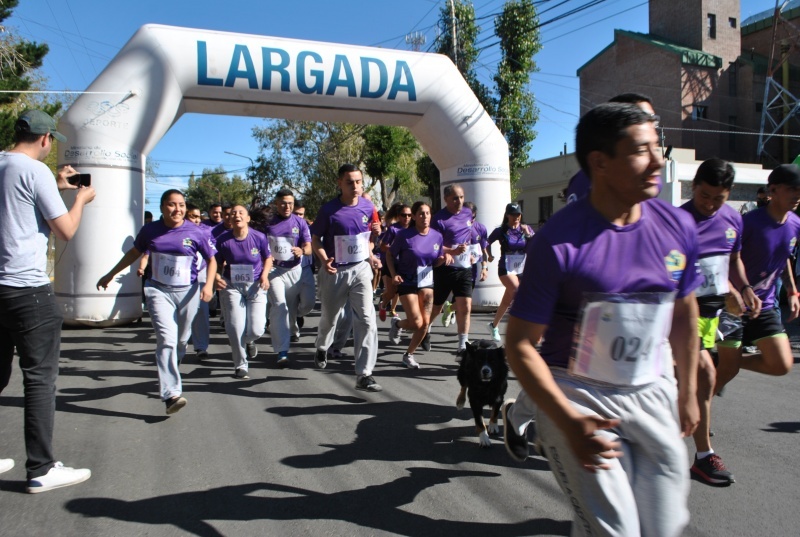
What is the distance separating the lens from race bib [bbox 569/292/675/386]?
185 cm

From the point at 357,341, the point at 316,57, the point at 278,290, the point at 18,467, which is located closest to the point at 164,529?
the point at 18,467

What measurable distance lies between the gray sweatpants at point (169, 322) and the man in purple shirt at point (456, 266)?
2683mm

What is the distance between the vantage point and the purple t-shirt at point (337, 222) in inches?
238

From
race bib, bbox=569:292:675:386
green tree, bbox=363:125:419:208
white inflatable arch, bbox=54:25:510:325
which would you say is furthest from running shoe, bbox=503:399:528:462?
green tree, bbox=363:125:419:208

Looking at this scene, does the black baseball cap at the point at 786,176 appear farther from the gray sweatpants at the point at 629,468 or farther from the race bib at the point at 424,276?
the race bib at the point at 424,276

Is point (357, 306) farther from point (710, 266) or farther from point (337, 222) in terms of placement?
point (710, 266)

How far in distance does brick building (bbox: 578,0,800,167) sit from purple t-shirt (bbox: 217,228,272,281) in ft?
96.6

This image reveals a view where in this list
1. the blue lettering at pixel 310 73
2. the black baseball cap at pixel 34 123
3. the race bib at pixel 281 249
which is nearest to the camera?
the black baseball cap at pixel 34 123

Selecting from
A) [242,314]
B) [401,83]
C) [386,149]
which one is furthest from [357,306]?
[386,149]

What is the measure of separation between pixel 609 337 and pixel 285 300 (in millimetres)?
5873

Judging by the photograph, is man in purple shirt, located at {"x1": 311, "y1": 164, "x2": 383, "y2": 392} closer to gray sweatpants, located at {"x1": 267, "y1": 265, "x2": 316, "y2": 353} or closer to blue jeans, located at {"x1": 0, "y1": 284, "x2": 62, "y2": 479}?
gray sweatpants, located at {"x1": 267, "y1": 265, "x2": 316, "y2": 353}

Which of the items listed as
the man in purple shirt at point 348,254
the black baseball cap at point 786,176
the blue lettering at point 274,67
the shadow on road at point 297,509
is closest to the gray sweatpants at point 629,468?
the shadow on road at point 297,509

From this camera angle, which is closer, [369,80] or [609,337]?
[609,337]

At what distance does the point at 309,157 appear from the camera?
36.2 metres
